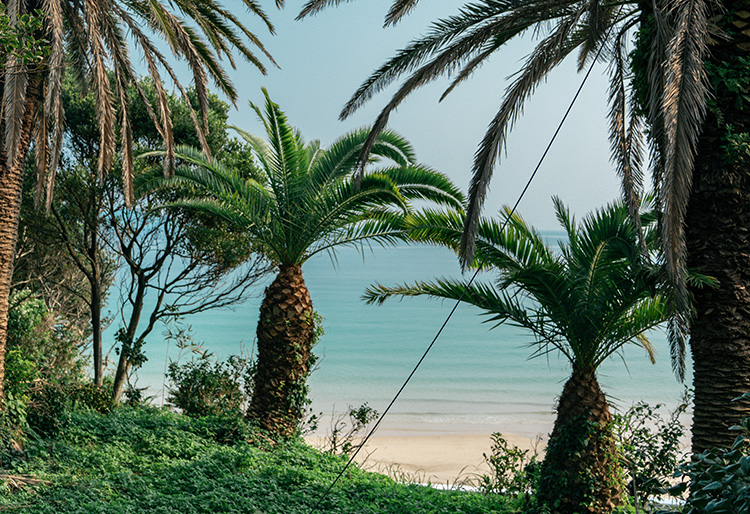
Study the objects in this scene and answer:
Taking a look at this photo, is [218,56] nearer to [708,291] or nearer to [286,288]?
[286,288]

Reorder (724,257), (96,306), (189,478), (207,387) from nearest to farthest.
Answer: (724,257), (189,478), (207,387), (96,306)

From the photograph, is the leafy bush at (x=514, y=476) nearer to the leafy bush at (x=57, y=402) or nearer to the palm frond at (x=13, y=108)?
the leafy bush at (x=57, y=402)

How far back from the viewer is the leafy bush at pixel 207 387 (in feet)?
35.7

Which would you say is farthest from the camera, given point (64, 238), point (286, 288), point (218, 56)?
point (64, 238)

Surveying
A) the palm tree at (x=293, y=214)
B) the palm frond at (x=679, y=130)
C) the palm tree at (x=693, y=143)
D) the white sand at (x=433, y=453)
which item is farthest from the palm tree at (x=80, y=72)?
the white sand at (x=433, y=453)

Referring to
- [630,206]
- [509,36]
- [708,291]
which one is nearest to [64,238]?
[509,36]

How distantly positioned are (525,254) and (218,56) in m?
5.44

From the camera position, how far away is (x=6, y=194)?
6961mm

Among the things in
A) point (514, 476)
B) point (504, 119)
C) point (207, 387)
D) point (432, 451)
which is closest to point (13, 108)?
point (504, 119)

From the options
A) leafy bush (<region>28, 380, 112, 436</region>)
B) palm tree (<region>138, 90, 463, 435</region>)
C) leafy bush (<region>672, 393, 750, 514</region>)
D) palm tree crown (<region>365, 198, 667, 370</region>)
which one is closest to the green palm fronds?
palm tree (<region>138, 90, 463, 435</region>)

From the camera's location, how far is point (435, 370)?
28.3 meters

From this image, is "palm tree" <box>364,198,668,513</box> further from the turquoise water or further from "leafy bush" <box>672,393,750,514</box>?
the turquoise water

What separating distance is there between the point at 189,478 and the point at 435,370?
2246cm

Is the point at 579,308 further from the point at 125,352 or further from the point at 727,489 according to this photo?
the point at 125,352
